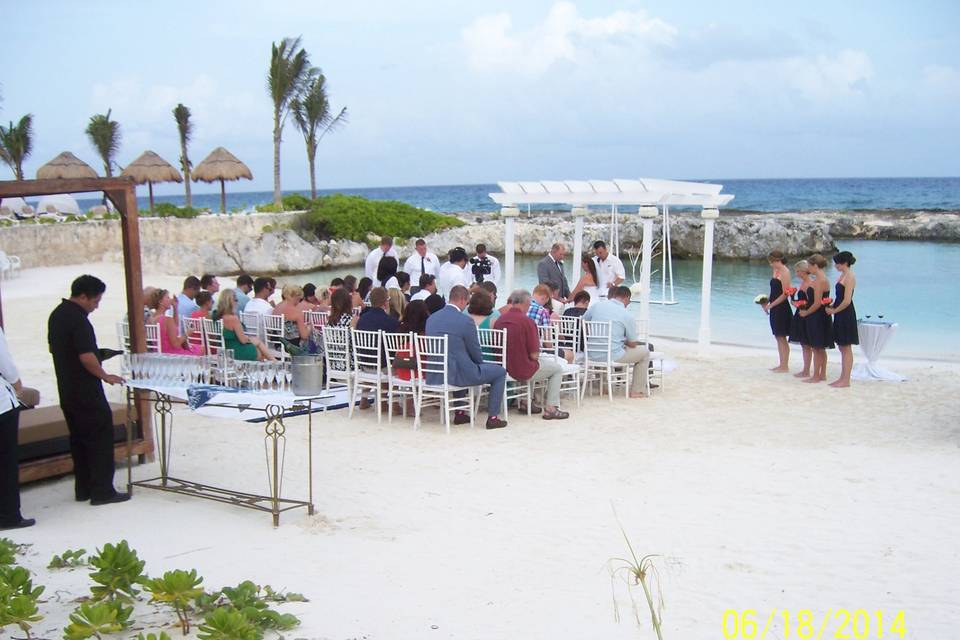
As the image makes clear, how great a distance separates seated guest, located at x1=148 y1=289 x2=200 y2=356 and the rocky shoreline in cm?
1664

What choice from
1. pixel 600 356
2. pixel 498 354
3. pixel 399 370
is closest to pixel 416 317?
pixel 399 370

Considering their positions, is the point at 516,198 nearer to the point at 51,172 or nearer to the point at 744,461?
the point at 744,461

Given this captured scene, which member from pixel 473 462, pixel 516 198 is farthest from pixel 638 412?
pixel 516 198

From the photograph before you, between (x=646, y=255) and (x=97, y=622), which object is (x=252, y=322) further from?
(x=97, y=622)

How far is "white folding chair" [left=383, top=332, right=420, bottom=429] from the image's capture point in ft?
26.1

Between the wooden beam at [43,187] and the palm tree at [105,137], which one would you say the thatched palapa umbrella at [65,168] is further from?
the wooden beam at [43,187]

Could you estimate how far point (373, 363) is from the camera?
27.3 feet

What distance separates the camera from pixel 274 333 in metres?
9.95

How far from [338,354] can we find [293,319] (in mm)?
1050

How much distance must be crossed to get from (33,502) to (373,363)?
328cm

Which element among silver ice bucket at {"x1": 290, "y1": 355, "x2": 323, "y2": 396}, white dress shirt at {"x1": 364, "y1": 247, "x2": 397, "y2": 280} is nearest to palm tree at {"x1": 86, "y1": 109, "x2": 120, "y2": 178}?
white dress shirt at {"x1": 364, "y1": 247, "x2": 397, "y2": 280}

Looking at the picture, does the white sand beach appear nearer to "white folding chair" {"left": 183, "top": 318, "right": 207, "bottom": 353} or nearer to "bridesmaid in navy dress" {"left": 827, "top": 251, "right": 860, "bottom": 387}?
"bridesmaid in navy dress" {"left": 827, "top": 251, "right": 860, "bottom": 387}

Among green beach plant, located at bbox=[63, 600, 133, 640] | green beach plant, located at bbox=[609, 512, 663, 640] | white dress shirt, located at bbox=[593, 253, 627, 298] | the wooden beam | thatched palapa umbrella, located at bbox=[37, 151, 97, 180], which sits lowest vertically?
green beach plant, located at bbox=[609, 512, 663, 640]

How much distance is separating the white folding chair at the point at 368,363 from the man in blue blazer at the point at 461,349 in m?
0.51
